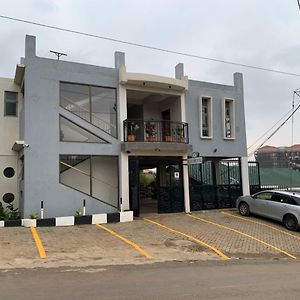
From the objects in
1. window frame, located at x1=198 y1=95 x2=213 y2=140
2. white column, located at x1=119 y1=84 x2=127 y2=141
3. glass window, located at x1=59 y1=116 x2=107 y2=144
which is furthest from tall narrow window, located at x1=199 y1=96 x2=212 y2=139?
glass window, located at x1=59 y1=116 x2=107 y2=144

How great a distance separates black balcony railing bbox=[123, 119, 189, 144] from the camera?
16.8m

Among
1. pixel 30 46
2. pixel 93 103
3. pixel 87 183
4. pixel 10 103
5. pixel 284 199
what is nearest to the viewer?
pixel 30 46

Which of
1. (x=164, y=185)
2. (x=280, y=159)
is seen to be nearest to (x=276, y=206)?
(x=164, y=185)

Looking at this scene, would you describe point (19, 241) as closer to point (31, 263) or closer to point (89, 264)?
point (31, 263)

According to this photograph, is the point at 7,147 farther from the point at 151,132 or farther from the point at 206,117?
the point at 206,117

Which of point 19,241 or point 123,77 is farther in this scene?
point 123,77

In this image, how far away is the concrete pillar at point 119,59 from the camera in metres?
16.8

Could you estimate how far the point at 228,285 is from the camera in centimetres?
693

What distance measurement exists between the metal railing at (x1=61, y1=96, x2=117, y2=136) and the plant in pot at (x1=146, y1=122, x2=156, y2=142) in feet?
5.83

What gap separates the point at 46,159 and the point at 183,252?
7221 mm

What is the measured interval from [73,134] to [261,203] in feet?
29.2

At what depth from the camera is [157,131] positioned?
18.4 metres

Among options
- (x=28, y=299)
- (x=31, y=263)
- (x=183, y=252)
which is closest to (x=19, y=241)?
(x=31, y=263)

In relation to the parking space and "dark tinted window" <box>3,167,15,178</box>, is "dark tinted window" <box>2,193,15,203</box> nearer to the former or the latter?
"dark tinted window" <box>3,167,15,178</box>
